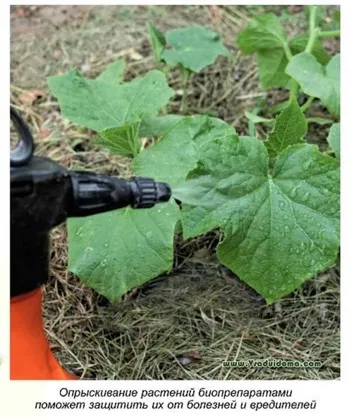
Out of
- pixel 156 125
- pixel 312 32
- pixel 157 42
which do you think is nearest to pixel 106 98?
pixel 156 125

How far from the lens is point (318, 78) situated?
4.74 feet

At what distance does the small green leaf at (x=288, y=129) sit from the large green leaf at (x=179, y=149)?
0.08 meters

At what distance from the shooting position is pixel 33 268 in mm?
1096

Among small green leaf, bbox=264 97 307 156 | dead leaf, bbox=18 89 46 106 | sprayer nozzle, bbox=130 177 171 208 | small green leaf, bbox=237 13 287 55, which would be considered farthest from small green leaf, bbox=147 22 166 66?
sprayer nozzle, bbox=130 177 171 208

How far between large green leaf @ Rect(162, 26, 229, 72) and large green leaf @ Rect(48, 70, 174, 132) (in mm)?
163

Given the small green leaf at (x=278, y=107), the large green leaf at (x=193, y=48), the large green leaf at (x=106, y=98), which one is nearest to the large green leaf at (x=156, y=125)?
the large green leaf at (x=106, y=98)

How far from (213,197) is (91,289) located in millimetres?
309

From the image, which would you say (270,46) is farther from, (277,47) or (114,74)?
(114,74)

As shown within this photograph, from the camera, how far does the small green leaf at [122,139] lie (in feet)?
4.43

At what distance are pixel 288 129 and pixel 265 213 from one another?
0.17 m

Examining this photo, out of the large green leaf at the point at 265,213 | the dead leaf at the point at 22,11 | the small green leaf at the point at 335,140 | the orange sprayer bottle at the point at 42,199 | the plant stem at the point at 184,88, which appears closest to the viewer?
the orange sprayer bottle at the point at 42,199

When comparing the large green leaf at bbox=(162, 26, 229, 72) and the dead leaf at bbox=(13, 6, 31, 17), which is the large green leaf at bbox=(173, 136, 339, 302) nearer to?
the large green leaf at bbox=(162, 26, 229, 72)

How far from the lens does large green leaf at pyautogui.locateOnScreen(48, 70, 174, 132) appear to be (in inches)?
56.3

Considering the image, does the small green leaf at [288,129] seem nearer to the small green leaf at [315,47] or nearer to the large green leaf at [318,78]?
the large green leaf at [318,78]
